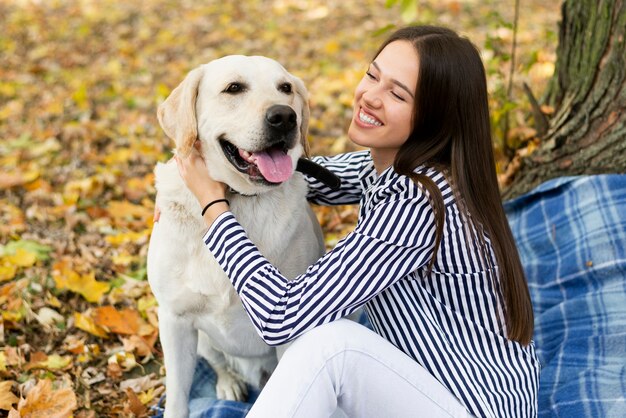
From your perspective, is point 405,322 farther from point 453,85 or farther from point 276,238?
point 453,85

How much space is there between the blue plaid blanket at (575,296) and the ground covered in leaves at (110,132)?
0.49 m

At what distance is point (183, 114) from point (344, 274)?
2.84 ft

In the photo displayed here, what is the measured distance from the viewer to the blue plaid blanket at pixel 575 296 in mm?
2590

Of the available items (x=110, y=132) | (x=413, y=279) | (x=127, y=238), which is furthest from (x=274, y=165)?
(x=110, y=132)

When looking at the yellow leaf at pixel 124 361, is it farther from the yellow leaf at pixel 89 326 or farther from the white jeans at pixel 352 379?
the white jeans at pixel 352 379

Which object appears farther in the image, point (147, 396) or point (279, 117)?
point (147, 396)

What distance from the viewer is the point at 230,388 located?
115 inches

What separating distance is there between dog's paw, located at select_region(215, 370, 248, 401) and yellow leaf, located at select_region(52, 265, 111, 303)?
2.86 feet

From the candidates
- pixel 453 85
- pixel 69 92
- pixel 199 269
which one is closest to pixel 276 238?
pixel 199 269

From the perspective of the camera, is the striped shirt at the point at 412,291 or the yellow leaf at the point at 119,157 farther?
the yellow leaf at the point at 119,157

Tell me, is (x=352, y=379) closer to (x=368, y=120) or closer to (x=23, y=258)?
(x=368, y=120)

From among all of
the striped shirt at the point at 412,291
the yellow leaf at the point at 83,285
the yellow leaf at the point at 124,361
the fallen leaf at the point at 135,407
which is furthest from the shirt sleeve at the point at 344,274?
the yellow leaf at the point at 83,285

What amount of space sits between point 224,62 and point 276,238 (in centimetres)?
67

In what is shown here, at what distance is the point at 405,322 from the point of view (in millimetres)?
2186
